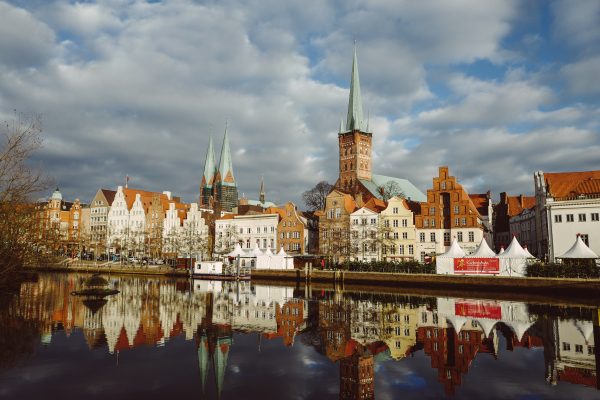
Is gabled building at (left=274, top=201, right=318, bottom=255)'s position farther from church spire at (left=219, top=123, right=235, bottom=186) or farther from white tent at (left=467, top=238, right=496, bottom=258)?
church spire at (left=219, top=123, right=235, bottom=186)

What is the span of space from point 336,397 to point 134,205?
10525 centimetres

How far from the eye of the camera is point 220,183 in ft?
449

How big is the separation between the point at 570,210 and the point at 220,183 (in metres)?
97.5

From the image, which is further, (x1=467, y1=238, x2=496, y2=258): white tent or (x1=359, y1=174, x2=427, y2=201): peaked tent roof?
(x1=359, y1=174, x2=427, y2=201): peaked tent roof

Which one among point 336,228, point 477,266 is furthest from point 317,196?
point 477,266

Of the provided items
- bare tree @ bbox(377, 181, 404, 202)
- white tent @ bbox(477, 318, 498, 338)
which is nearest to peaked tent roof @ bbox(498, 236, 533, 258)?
white tent @ bbox(477, 318, 498, 338)

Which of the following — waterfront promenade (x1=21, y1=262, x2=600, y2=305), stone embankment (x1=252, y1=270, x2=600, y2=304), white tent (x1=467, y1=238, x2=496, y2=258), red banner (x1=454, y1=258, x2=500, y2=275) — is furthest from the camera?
white tent (x1=467, y1=238, x2=496, y2=258)

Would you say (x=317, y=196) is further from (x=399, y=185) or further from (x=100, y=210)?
(x=100, y=210)

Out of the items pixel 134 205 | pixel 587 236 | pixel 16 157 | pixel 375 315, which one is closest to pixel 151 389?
pixel 16 157

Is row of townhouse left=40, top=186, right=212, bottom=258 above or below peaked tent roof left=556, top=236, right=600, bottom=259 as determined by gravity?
above

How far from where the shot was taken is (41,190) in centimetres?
2822

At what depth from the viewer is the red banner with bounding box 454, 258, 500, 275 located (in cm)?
4906

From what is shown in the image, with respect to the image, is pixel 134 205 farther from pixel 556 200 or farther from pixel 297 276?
pixel 556 200

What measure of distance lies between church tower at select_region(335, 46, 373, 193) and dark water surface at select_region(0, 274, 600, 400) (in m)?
88.6
